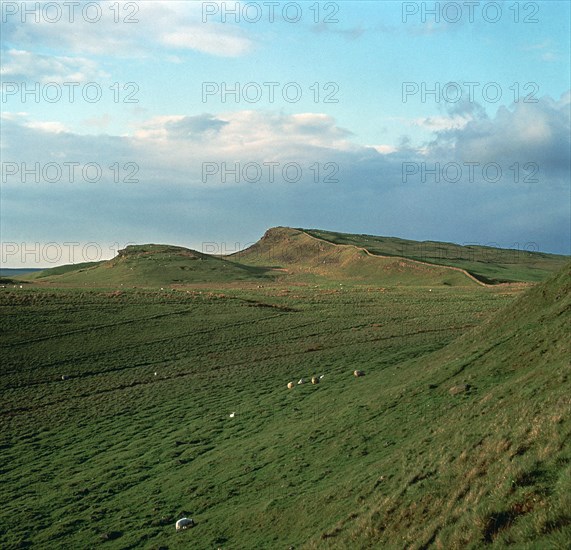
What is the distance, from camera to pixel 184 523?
52.2ft

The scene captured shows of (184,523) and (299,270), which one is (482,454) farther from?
(299,270)

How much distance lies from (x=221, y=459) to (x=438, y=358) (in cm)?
1171

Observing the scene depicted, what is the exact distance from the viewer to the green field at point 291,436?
11445 millimetres

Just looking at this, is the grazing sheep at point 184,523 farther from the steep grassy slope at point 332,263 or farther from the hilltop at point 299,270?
the steep grassy slope at point 332,263

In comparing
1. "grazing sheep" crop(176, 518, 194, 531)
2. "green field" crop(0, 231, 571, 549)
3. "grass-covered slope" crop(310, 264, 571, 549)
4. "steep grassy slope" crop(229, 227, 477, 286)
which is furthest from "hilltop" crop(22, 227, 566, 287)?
"grazing sheep" crop(176, 518, 194, 531)

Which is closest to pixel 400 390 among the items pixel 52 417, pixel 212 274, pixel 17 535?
pixel 17 535

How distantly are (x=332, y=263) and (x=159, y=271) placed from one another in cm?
4345

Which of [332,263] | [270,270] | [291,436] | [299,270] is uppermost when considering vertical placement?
[332,263]

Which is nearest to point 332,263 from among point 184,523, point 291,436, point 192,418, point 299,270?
point 299,270

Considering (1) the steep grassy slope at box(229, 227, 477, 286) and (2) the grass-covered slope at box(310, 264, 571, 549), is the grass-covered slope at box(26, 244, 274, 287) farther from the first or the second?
(2) the grass-covered slope at box(310, 264, 571, 549)

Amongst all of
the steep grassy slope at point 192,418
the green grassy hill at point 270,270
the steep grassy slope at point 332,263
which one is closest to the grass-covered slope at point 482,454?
the steep grassy slope at point 192,418

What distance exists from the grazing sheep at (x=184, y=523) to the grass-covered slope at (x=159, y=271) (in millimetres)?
82715

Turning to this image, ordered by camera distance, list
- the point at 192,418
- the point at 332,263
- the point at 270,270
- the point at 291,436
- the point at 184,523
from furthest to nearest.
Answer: the point at 270,270 < the point at 332,263 < the point at 192,418 < the point at 291,436 < the point at 184,523

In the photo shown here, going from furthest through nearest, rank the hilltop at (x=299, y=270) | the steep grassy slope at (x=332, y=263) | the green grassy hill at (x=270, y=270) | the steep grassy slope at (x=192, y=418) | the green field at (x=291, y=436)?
1. the steep grassy slope at (x=332, y=263)
2. the hilltop at (x=299, y=270)
3. the green grassy hill at (x=270, y=270)
4. the steep grassy slope at (x=192, y=418)
5. the green field at (x=291, y=436)
